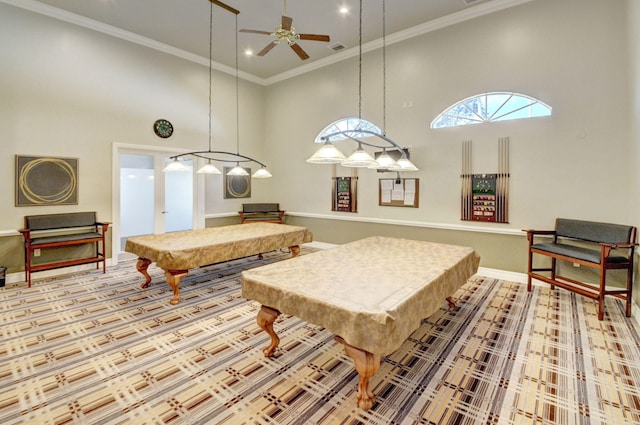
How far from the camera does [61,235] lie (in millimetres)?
4816

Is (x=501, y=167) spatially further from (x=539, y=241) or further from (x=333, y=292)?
(x=333, y=292)

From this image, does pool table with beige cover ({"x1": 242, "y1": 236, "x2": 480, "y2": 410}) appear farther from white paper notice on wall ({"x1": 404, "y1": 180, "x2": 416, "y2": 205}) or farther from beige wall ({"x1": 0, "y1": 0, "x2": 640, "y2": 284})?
white paper notice on wall ({"x1": 404, "y1": 180, "x2": 416, "y2": 205})

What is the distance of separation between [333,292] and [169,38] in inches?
231

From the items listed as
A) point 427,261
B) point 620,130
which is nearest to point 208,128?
point 427,261

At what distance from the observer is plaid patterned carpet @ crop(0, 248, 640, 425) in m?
1.96

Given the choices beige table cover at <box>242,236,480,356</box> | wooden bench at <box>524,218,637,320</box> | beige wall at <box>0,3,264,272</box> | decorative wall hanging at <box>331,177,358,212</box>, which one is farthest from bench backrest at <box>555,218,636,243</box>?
beige wall at <box>0,3,264,272</box>

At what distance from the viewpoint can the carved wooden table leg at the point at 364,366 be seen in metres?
1.90

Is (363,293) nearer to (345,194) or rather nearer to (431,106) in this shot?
(431,106)

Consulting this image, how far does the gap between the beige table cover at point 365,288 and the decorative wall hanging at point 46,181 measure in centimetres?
429

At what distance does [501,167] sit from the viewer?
4555 millimetres

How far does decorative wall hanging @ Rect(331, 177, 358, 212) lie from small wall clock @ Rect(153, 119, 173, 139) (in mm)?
3471

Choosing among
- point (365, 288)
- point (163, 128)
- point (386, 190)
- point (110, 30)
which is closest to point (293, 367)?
point (365, 288)

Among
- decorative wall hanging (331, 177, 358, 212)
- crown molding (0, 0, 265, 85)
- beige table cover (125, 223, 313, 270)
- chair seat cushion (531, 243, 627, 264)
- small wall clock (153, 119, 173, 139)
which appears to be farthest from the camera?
decorative wall hanging (331, 177, 358, 212)

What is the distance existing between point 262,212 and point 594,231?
19.5 ft
